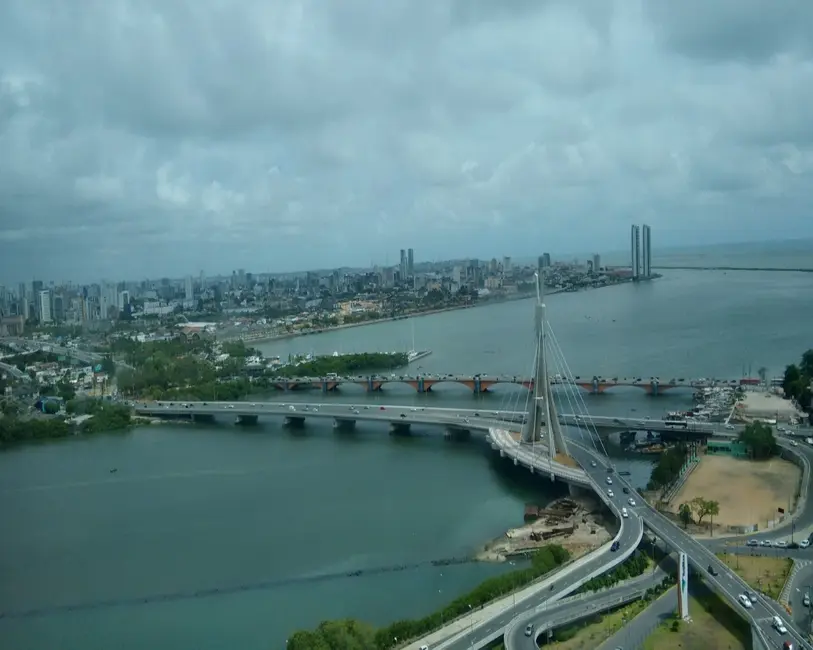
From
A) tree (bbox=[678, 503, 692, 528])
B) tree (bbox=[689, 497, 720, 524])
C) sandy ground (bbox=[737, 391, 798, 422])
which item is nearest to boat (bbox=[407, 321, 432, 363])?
sandy ground (bbox=[737, 391, 798, 422])

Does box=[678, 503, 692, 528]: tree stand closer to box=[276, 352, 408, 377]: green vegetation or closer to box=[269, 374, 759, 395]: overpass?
box=[269, 374, 759, 395]: overpass

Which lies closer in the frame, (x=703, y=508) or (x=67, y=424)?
(x=703, y=508)

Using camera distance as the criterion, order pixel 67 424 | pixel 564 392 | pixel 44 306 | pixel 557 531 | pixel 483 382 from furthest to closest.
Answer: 1. pixel 44 306
2. pixel 483 382
3. pixel 564 392
4. pixel 67 424
5. pixel 557 531

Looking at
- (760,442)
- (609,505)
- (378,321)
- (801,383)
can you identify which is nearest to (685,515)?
(609,505)

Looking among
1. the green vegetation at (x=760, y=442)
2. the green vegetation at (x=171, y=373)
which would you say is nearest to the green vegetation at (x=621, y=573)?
the green vegetation at (x=760, y=442)

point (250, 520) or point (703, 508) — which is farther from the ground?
point (703, 508)

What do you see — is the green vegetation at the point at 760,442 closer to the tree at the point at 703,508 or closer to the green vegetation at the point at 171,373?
the tree at the point at 703,508

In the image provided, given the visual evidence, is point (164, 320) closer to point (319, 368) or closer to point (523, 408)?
point (319, 368)

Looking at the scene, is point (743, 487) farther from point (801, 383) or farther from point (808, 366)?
point (808, 366)
